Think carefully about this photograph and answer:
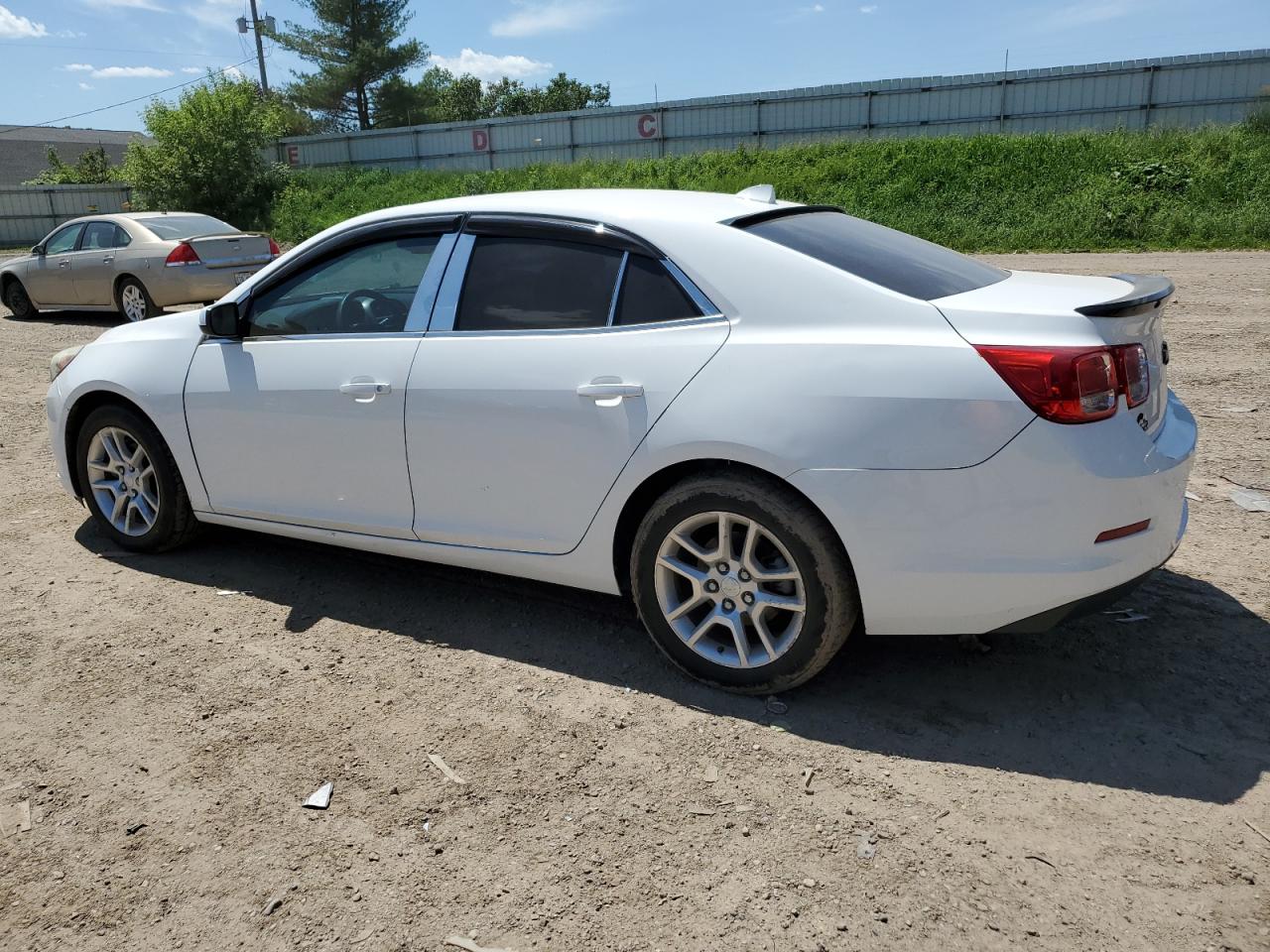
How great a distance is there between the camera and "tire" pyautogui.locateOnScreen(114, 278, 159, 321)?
42.3 ft

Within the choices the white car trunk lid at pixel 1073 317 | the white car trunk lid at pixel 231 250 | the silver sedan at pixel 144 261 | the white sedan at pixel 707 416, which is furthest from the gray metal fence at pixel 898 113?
the white sedan at pixel 707 416

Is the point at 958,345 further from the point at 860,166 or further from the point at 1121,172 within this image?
the point at 860,166

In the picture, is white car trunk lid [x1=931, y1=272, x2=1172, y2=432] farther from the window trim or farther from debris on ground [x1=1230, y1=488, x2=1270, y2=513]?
debris on ground [x1=1230, y1=488, x2=1270, y2=513]

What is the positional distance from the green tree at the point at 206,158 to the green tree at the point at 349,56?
18103 mm

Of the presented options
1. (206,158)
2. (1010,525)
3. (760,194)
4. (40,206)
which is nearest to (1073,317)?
(1010,525)

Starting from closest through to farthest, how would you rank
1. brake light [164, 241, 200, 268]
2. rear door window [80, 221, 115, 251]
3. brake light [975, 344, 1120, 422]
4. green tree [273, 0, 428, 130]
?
brake light [975, 344, 1120, 422] < brake light [164, 241, 200, 268] < rear door window [80, 221, 115, 251] < green tree [273, 0, 428, 130]

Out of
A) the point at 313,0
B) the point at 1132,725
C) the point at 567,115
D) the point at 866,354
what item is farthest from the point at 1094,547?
the point at 313,0

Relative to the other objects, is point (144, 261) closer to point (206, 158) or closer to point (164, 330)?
point (164, 330)

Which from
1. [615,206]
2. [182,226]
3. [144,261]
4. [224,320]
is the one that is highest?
[615,206]

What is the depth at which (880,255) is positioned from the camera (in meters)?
3.54

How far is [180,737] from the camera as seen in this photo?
3.32 m

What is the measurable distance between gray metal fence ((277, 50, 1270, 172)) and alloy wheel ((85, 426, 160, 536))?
24330 mm

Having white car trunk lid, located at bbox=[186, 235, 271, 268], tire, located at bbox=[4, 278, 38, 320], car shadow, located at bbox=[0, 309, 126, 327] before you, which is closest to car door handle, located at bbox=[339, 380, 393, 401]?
white car trunk lid, located at bbox=[186, 235, 271, 268]

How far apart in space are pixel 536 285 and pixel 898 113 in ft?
81.2
